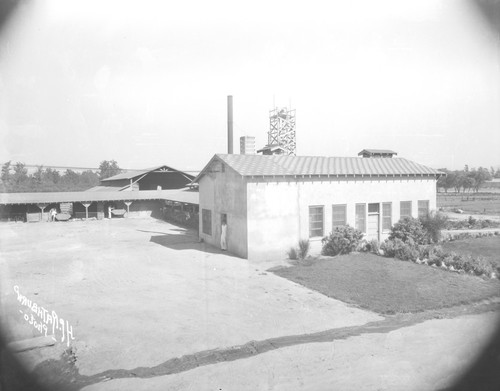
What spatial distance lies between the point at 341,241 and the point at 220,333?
9507 mm

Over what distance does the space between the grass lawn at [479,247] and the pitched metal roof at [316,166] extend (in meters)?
3.94

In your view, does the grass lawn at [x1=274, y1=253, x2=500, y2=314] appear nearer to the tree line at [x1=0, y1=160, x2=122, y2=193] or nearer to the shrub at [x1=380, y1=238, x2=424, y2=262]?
the shrub at [x1=380, y1=238, x2=424, y2=262]

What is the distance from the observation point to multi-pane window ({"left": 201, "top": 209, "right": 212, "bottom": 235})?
65.6 ft

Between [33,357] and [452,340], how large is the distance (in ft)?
26.6

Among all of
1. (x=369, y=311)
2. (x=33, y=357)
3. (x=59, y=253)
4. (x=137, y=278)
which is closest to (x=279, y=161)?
(x=137, y=278)

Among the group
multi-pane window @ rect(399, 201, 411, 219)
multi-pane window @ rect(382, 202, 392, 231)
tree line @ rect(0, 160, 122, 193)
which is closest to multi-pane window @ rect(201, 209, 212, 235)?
multi-pane window @ rect(382, 202, 392, 231)

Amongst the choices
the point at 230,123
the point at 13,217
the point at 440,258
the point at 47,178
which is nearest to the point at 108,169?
the point at 47,178

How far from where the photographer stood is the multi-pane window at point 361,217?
18203mm

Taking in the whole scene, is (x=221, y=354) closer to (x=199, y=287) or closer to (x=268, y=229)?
(x=199, y=287)

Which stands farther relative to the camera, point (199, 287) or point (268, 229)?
point (268, 229)

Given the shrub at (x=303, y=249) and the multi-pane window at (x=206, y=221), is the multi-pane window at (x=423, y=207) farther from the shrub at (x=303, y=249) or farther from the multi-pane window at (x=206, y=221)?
the multi-pane window at (x=206, y=221)

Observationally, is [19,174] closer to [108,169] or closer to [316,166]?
[108,169]

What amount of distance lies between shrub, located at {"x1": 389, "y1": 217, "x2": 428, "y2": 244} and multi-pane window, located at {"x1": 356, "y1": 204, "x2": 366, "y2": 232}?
1.41m

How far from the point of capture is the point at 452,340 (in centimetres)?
752
